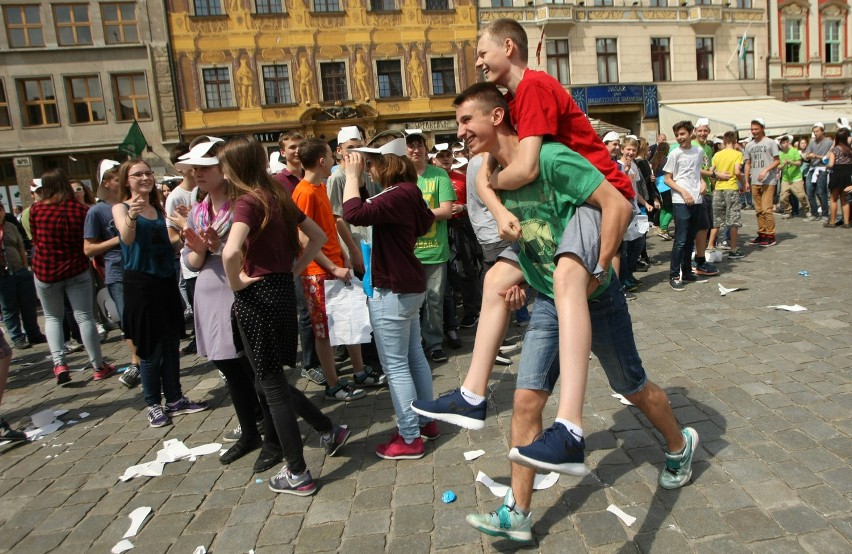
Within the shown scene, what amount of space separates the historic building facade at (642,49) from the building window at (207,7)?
38.5 ft

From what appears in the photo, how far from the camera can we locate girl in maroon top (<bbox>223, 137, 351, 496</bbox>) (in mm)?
3184

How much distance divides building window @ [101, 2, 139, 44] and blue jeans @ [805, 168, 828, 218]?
82.6ft

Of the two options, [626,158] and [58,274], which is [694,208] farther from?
[58,274]

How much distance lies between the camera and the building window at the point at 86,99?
82.7 feet

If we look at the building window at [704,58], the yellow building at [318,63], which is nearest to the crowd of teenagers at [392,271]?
the yellow building at [318,63]

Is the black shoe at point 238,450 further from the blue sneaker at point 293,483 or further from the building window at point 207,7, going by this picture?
the building window at point 207,7

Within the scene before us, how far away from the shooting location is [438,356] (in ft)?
18.4

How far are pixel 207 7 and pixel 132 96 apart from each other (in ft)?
16.4

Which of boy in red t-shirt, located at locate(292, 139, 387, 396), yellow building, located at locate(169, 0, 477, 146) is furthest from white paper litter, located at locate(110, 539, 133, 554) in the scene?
yellow building, located at locate(169, 0, 477, 146)

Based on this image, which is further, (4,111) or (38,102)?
(38,102)

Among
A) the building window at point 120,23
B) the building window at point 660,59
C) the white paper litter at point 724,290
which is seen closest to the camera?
the white paper litter at point 724,290

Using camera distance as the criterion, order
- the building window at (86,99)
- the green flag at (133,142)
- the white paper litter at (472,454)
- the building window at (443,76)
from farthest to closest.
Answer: the building window at (443,76), the building window at (86,99), the green flag at (133,142), the white paper litter at (472,454)

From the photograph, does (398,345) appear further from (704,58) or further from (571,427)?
(704,58)

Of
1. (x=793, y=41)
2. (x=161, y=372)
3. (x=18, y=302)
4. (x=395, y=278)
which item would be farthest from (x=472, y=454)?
(x=793, y=41)
